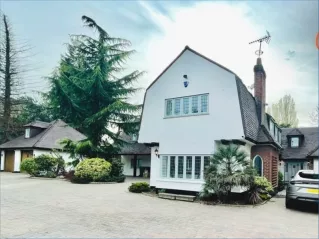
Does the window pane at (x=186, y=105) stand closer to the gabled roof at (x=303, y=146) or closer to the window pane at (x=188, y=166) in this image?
the window pane at (x=188, y=166)

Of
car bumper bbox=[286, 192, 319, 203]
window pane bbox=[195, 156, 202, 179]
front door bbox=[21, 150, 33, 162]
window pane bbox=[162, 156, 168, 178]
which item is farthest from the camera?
front door bbox=[21, 150, 33, 162]

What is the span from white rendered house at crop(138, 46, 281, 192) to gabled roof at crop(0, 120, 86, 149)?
53.2ft

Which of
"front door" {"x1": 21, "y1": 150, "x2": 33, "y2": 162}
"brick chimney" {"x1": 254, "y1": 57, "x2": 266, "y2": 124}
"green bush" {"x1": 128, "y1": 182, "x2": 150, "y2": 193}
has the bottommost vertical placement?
→ "green bush" {"x1": 128, "y1": 182, "x2": 150, "y2": 193}

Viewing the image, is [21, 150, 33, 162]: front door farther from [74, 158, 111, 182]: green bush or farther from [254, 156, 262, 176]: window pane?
[254, 156, 262, 176]: window pane

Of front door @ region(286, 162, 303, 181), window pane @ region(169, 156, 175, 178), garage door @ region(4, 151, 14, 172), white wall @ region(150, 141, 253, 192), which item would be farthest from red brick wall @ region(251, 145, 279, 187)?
garage door @ region(4, 151, 14, 172)

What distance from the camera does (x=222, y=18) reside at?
9.80 feet

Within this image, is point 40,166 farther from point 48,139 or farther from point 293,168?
point 293,168

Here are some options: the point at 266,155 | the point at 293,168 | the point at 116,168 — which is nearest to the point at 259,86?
the point at 266,155

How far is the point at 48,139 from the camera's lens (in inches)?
1201

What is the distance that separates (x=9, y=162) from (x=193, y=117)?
85.0 feet

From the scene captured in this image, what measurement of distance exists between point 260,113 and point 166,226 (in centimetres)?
1122

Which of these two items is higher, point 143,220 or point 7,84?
point 7,84

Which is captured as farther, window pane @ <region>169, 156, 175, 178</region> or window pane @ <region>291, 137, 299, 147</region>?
window pane @ <region>291, 137, 299, 147</region>

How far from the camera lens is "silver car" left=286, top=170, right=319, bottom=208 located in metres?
9.70
